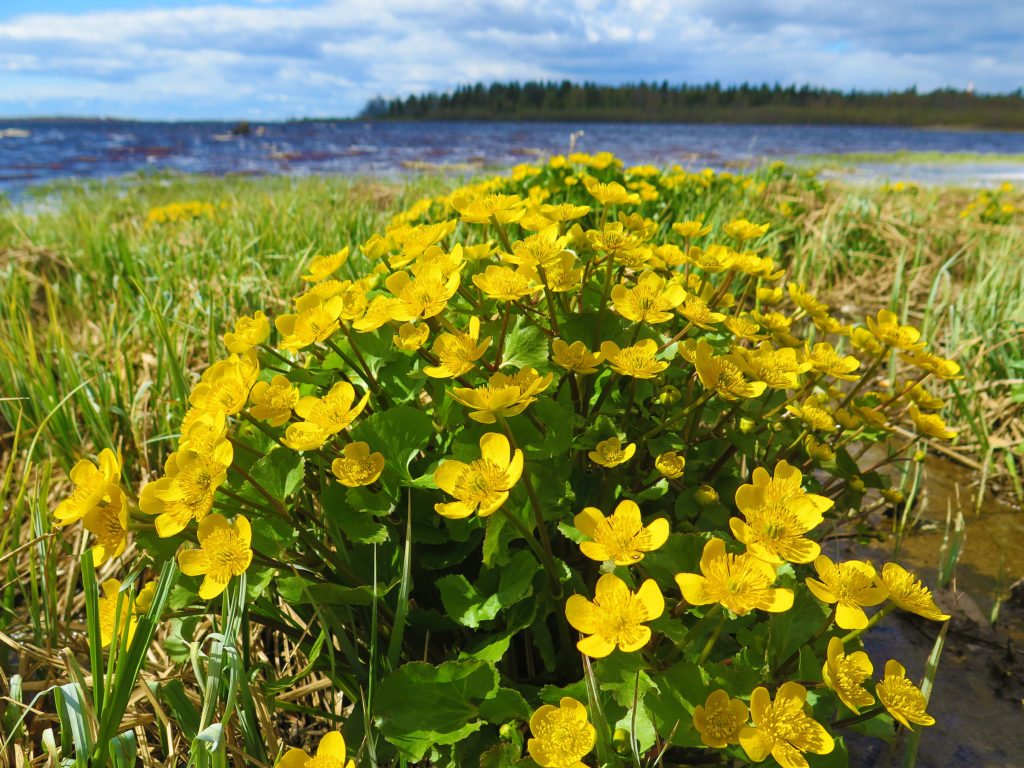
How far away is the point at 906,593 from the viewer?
33.0 inches

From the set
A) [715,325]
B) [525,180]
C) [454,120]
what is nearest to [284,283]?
[525,180]

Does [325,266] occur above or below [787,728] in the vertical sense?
above

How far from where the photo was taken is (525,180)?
3766mm

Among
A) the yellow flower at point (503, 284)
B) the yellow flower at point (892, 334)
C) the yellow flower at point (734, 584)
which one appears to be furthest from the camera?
the yellow flower at point (892, 334)

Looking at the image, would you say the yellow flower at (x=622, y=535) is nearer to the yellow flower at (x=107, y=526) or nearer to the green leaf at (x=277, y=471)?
the green leaf at (x=277, y=471)

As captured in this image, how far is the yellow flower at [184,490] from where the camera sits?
34.8 inches

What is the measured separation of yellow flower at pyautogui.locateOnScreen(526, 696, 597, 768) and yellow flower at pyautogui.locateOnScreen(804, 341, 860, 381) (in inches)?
31.2

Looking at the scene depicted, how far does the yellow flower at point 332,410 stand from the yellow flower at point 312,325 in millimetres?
120

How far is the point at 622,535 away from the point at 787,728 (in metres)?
0.31

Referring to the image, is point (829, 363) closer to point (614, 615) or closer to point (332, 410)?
point (614, 615)

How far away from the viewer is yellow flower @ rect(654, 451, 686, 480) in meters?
1.07

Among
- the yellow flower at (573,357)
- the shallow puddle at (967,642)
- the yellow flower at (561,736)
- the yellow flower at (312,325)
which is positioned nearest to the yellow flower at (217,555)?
the yellow flower at (312,325)

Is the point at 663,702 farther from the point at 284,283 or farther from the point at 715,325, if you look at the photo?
the point at 284,283

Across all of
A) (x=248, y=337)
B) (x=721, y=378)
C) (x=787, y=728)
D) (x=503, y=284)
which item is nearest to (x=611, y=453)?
(x=721, y=378)
